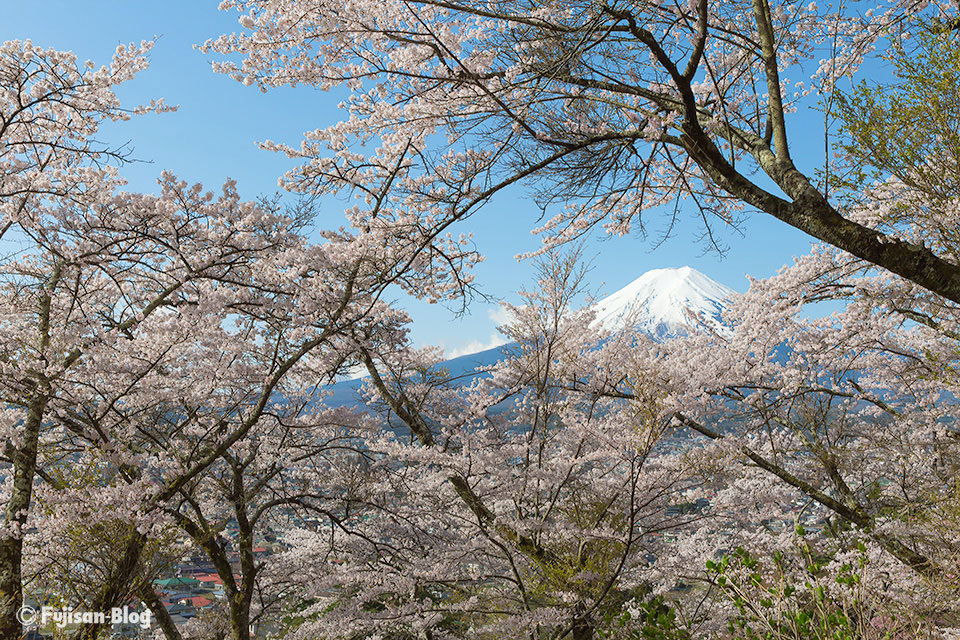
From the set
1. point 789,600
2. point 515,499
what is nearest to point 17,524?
point 515,499

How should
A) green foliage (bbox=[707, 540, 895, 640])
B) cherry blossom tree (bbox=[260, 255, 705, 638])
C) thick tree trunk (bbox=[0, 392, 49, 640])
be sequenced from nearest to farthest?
green foliage (bbox=[707, 540, 895, 640])
thick tree trunk (bbox=[0, 392, 49, 640])
cherry blossom tree (bbox=[260, 255, 705, 638])

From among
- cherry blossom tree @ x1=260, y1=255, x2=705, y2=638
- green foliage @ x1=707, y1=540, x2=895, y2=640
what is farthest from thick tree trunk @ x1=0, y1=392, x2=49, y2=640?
green foliage @ x1=707, y1=540, x2=895, y2=640

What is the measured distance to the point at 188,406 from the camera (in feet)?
20.6

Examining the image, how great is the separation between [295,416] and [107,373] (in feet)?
7.12

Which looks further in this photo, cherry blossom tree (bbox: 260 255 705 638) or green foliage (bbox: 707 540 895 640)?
cherry blossom tree (bbox: 260 255 705 638)

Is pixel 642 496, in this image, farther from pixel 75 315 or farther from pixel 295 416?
pixel 75 315

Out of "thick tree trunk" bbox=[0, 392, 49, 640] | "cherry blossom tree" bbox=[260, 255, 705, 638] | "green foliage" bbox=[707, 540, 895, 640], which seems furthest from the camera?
"cherry blossom tree" bbox=[260, 255, 705, 638]

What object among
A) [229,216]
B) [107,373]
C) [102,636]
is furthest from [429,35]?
[102,636]

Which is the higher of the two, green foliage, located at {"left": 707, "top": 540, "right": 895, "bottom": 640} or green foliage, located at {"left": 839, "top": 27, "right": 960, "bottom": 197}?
green foliage, located at {"left": 839, "top": 27, "right": 960, "bottom": 197}

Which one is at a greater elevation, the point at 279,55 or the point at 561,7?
the point at 279,55

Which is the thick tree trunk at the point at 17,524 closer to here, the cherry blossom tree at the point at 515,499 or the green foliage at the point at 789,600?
the cherry blossom tree at the point at 515,499

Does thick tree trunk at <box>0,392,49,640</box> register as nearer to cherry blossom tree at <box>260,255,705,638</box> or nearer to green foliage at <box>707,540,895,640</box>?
cherry blossom tree at <box>260,255,705,638</box>

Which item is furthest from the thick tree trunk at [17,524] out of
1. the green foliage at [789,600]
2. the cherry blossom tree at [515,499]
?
the green foliage at [789,600]

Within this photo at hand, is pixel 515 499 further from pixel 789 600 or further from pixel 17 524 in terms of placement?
pixel 17 524
